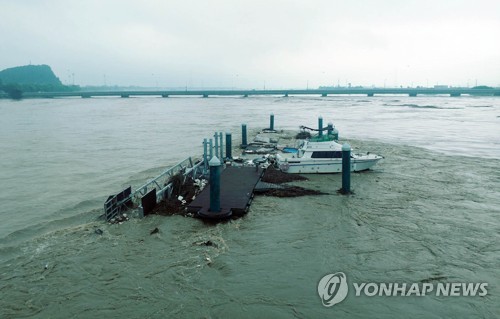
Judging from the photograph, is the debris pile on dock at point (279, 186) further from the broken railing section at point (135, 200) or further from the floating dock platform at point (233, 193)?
the broken railing section at point (135, 200)

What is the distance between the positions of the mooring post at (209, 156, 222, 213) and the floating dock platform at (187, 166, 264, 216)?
28cm

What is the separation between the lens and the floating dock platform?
55.3ft

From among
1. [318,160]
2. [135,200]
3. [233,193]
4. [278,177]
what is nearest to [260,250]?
[233,193]

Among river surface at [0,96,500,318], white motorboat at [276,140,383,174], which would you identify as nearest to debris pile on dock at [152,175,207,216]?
river surface at [0,96,500,318]

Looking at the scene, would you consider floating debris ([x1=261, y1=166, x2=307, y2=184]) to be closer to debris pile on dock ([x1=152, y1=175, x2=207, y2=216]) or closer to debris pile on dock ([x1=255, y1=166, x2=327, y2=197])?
debris pile on dock ([x1=255, y1=166, x2=327, y2=197])

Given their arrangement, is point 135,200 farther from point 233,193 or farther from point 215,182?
point 215,182

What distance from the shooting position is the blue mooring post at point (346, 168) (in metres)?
19.5

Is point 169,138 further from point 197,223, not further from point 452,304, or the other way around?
point 452,304

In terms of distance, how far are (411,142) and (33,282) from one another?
3646cm

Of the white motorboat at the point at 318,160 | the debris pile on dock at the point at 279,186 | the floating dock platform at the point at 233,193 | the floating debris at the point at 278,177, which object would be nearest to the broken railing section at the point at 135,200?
the floating dock platform at the point at 233,193

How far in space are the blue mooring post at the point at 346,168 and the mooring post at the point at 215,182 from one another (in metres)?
6.91

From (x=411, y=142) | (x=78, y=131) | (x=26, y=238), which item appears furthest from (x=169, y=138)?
(x=26, y=238)

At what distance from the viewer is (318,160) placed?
23625 millimetres

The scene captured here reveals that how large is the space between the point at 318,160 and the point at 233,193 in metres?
6.90
